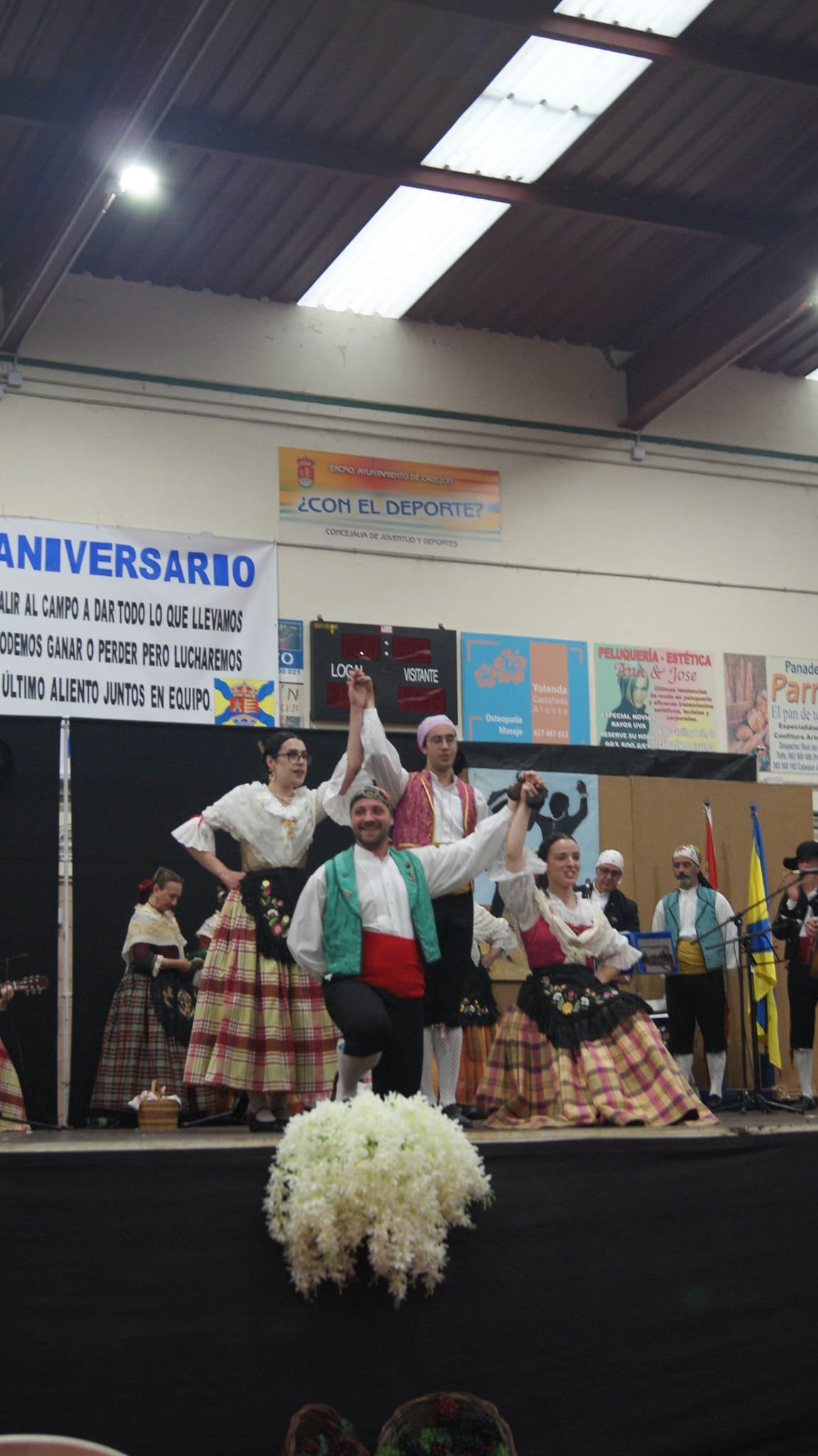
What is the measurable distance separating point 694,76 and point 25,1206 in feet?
20.6

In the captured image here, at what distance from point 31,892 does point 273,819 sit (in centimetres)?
240

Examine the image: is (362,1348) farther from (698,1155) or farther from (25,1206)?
(698,1155)

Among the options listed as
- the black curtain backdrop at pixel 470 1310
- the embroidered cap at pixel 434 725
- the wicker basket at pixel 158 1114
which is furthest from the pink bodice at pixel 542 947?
the wicker basket at pixel 158 1114

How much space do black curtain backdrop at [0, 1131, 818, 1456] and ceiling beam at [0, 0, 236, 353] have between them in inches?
185

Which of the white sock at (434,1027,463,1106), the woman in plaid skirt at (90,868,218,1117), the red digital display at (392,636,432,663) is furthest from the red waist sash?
the red digital display at (392,636,432,663)

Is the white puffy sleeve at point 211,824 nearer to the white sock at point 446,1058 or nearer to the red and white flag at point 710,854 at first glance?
the white sock at point 446,1058

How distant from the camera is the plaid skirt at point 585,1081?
472 cm

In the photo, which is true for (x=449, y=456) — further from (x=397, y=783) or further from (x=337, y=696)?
(x=397, y=783)

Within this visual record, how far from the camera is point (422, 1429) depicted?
9.87ft

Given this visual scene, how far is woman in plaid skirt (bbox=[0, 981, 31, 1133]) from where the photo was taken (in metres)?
6.04

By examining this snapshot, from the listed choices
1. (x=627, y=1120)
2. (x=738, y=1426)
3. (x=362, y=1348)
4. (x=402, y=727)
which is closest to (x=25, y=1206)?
(x=362, y=1348)

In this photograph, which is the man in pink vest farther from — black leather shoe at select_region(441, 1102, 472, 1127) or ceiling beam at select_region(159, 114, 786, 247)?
ceiling beam at select_region(159, 114, 786, 247)

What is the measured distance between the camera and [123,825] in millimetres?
7027

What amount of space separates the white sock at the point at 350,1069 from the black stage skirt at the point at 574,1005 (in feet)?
3.26
